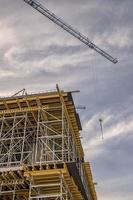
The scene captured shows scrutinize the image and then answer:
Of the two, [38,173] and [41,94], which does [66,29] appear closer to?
[41,94]

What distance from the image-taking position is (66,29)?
233ft

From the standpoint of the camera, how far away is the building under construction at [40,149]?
1089 inches

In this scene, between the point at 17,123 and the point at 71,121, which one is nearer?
the point at 17,123

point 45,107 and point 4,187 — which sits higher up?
point 45,107

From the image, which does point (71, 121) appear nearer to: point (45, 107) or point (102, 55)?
point (45, 107)

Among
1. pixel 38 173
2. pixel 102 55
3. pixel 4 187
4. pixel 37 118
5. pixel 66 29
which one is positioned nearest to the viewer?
pixel 38 173

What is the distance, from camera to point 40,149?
33.4 meters

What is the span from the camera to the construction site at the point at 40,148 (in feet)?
90.7

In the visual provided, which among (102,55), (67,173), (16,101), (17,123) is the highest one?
(102,55)

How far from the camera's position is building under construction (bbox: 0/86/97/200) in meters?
27.7

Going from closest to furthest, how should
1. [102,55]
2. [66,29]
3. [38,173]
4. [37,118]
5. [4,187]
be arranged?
→ [38,173], [4,187], [37,118], [66,29], [102,55]

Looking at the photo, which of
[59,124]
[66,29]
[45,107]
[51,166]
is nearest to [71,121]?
[59,124]

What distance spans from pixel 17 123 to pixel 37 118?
266 cm

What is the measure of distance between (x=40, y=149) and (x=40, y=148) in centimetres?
12
